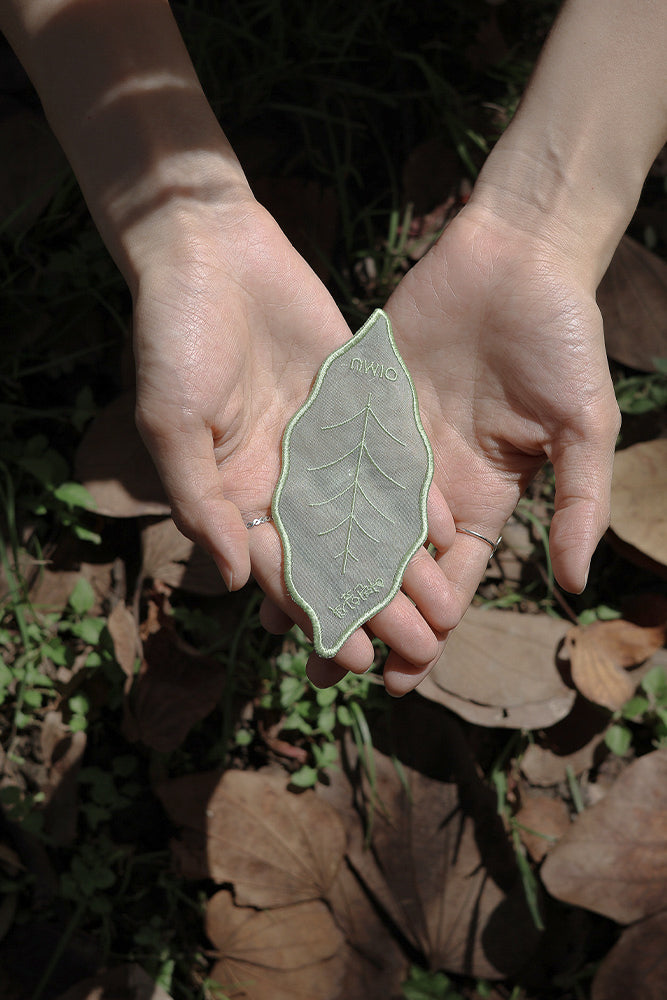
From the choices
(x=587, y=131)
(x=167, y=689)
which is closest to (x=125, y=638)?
(x=167, y=689)

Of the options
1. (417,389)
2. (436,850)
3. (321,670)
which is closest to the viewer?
(321,670)

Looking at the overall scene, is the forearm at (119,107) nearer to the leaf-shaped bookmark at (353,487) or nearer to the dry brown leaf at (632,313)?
the leaf-shaped bookmark at (353,487)

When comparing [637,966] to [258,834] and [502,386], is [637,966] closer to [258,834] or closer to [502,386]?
[258,834]

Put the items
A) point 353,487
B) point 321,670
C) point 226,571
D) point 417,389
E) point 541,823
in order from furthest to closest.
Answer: point 541,823
point 417,389
point 353,487
point 321,670
point 226,571

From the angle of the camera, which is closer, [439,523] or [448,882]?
[439,523]

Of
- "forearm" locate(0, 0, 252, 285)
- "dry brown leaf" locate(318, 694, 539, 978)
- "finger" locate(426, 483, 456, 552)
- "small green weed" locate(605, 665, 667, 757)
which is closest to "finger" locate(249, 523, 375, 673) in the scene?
"finger" locate(426, 483, 456, 552)

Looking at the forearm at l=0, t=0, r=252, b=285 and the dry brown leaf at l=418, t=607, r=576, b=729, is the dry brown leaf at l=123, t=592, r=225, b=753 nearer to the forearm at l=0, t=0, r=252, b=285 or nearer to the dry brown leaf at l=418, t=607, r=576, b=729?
the dry brown leaf at l=418, t=607, r=576, b=729

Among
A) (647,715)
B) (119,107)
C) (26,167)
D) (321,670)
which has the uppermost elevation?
(119,107)

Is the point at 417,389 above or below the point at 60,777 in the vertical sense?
above

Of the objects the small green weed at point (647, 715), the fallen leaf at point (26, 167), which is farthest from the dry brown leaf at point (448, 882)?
the fallen leaf at point (26, 167)
